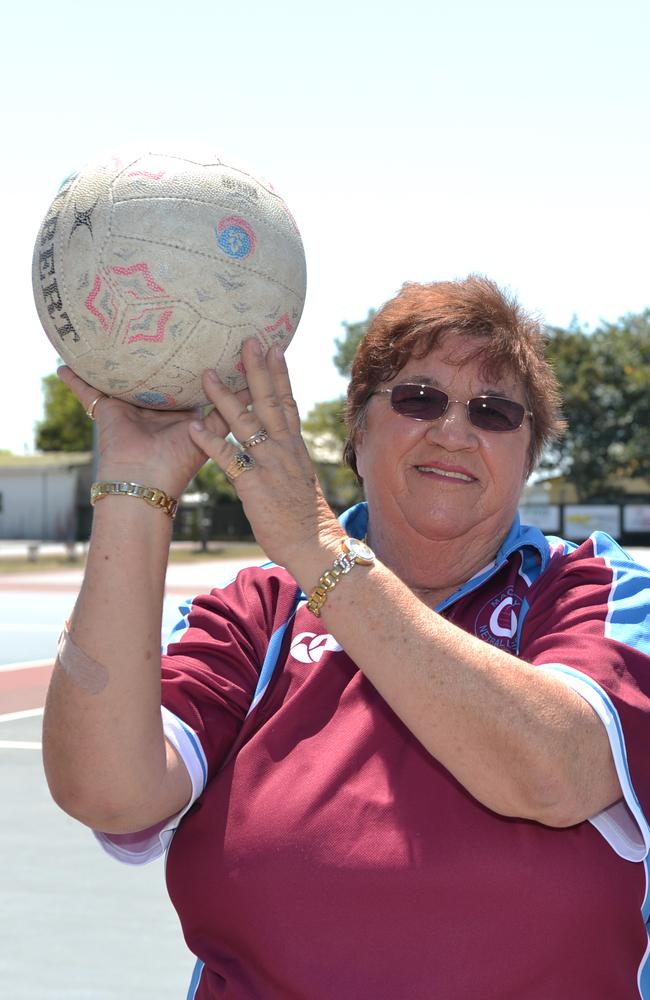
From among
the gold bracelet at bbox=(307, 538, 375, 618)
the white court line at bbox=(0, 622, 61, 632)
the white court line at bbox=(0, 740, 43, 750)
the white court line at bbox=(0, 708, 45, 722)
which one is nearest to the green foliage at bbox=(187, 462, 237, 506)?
the white court line at bbox=(0, 622, 61, 632)

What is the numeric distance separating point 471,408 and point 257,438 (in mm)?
582

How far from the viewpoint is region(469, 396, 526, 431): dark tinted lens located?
8.36ft

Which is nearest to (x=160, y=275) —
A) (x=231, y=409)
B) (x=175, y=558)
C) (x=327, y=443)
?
(x=231, y=409)

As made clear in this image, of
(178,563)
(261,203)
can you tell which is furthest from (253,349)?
(178,563)

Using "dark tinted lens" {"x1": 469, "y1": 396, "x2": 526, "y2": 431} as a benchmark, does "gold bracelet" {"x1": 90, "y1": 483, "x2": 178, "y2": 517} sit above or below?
below

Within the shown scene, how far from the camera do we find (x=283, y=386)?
2250mm

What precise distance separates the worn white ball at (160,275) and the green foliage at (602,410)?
43.4 meters

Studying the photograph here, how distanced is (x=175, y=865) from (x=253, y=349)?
3.39 feet

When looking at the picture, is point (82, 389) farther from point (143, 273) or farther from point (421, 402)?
point (421, 402)

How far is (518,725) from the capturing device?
1972 mm

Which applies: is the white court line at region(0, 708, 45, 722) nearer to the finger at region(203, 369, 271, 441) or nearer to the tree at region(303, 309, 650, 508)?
the finger at region(203, 369, 271, 441)

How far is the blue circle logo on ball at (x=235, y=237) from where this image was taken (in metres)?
2.28

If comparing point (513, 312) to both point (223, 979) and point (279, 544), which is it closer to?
point (279, 544)

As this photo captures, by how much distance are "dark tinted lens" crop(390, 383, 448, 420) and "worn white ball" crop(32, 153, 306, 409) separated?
338mm
